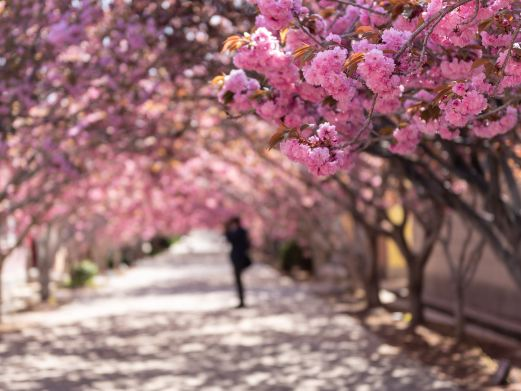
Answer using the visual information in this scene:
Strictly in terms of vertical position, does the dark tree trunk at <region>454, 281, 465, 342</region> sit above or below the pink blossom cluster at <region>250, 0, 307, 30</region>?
below

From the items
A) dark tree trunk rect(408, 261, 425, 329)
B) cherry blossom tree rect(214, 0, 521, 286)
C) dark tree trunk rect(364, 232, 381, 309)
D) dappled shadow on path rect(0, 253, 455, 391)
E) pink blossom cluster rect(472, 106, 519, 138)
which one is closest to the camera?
cherry blossom tree rect(214, 0, 521, 286)

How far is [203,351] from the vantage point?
39.9ft

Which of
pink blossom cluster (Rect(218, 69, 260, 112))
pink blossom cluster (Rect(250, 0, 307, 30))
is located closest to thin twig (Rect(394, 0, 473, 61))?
pink blossom cluster (Rect(250, 0, 307, 30))

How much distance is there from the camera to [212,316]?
16953mm

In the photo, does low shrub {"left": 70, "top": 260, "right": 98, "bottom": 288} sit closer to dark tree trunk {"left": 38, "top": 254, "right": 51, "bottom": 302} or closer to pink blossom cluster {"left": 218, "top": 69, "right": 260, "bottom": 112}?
dark tree trunk {"left": 38, "top": 254, "right": 51, "bottom": 302}

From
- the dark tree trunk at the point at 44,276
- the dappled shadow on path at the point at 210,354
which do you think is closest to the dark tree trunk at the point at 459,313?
the dappled shadow on path at the point at 210,354

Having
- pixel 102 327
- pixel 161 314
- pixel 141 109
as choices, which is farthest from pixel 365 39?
pixel 161 314

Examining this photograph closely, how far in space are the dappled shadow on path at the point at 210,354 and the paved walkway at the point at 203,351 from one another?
0.01 m

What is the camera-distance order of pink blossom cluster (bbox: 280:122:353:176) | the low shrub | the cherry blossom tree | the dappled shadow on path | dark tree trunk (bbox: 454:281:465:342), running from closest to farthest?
1. the cherry blossom tree
2. pink blossom cluster (bbox: 280:122:353:176)
3. the dappled shadow on path
4. dark tree trunk (bbox: 454:281:465:342)
5. the low shrub

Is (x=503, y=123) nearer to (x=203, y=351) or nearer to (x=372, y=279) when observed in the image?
(x=203, y=351)

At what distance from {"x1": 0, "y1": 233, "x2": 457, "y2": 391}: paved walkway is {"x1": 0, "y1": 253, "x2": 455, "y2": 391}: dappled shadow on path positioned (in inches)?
0.5

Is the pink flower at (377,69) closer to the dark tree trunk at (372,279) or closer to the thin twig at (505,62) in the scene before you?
the thin twig at (505,62)

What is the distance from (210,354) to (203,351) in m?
0.35

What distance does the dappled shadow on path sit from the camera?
9594 mm
